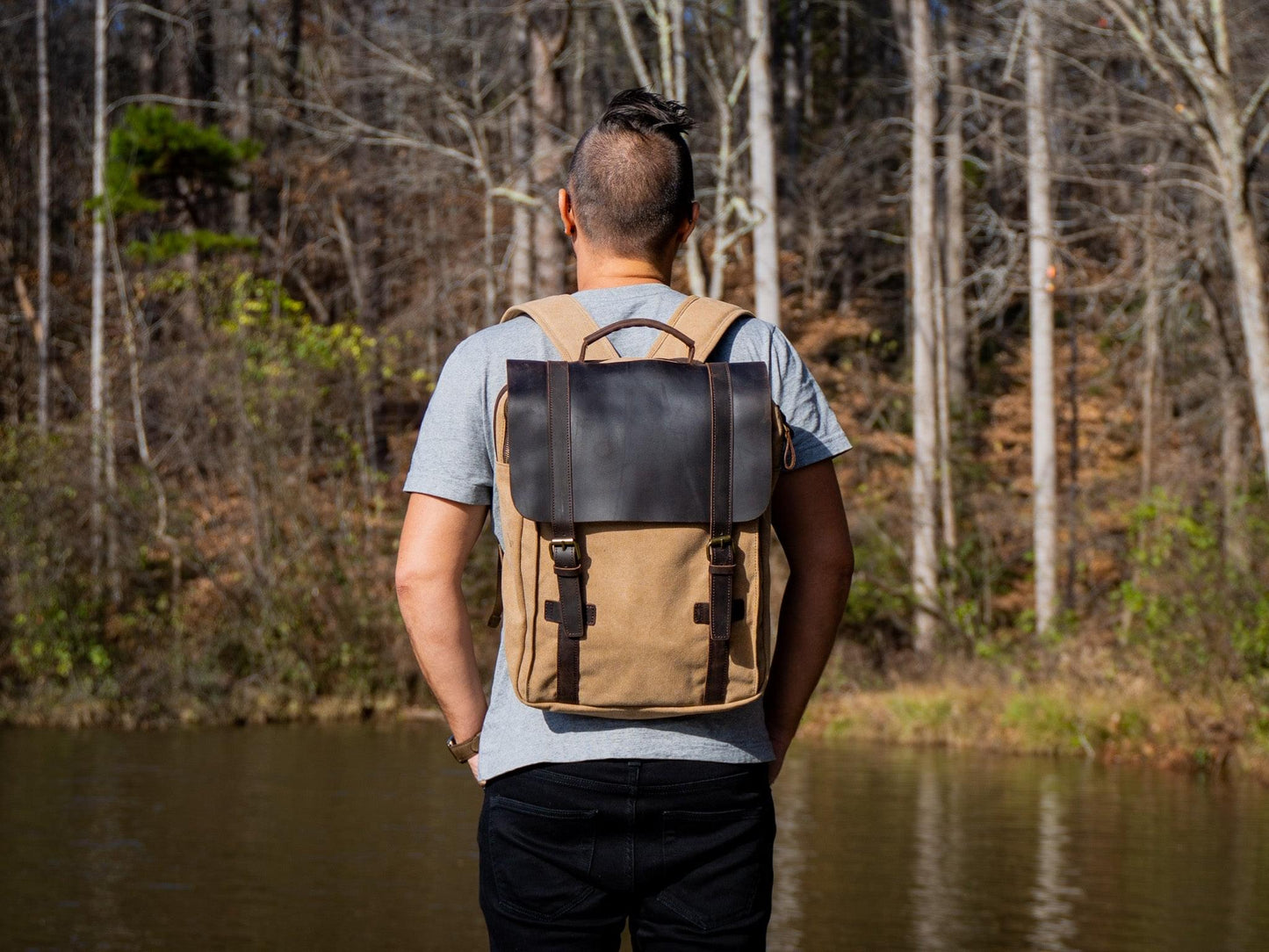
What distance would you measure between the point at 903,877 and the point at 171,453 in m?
15.1

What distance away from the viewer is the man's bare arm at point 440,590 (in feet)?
7.49

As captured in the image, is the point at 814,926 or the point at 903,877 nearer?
the point at 814,926

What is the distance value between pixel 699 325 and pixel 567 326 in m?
0.19

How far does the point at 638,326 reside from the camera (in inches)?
88.9

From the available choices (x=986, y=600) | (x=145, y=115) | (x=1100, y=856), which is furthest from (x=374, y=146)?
(x=1100, y=856)

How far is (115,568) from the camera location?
1978 cm

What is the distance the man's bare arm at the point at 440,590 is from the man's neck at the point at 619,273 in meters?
0.37

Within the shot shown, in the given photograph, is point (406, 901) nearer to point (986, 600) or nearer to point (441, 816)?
point (441, 816)

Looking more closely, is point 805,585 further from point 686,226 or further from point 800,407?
point 686,226

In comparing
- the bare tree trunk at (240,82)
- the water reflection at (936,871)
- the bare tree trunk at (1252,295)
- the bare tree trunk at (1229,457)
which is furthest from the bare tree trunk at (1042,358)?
the bare tree trunk at (240,82)

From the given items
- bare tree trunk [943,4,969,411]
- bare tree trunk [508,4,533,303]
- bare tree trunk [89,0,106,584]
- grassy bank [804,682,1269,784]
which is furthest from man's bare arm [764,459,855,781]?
bare tree trunk [943,4,969,411]

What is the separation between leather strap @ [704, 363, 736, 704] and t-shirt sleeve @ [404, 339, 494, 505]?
0.33 m

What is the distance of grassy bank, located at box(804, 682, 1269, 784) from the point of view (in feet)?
43.1

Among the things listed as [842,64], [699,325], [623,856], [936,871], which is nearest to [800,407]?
[699,325]
